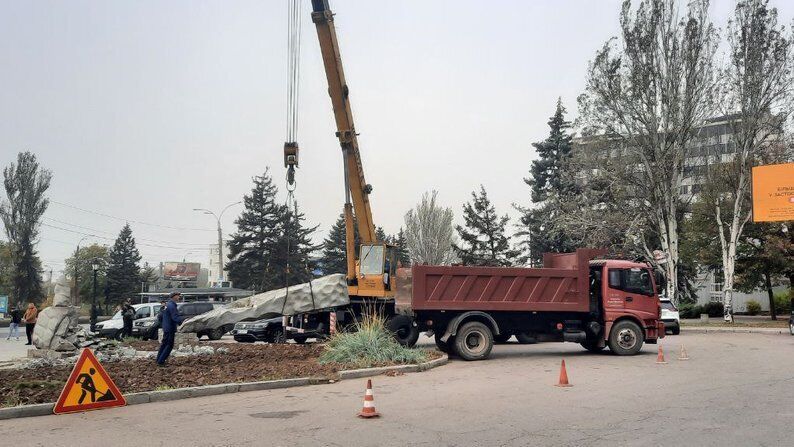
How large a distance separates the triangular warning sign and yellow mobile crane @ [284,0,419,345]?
1128 cm

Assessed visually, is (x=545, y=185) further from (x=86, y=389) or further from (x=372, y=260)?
(x=86, y=389)

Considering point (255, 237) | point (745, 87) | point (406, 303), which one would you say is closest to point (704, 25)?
point (745, 87)

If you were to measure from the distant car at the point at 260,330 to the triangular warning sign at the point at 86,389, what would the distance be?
1333cm

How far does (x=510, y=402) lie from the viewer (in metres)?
10.2

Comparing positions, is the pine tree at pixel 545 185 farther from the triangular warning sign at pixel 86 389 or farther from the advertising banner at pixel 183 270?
the advertising banner at pixel 183 270

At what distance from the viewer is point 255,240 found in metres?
59.8

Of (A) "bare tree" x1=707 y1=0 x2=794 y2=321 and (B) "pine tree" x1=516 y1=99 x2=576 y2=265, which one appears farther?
(B) "pine tree" x1=516 y1=99 x2=576 y2=265

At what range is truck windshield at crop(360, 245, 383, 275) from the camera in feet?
69.8

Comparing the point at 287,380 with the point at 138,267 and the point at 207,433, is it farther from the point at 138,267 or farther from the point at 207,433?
the point at 138,267

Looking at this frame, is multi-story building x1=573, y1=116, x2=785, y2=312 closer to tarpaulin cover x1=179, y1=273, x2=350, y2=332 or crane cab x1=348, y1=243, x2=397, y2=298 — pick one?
crane cab x1=348, y1=243, x2=397, y2=298

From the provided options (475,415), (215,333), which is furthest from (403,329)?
(475,415)

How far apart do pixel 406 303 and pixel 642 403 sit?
27.8 feet

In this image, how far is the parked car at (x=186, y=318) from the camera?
24.6 meters

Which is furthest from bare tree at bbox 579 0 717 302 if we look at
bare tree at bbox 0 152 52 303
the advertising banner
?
the advertising banner
